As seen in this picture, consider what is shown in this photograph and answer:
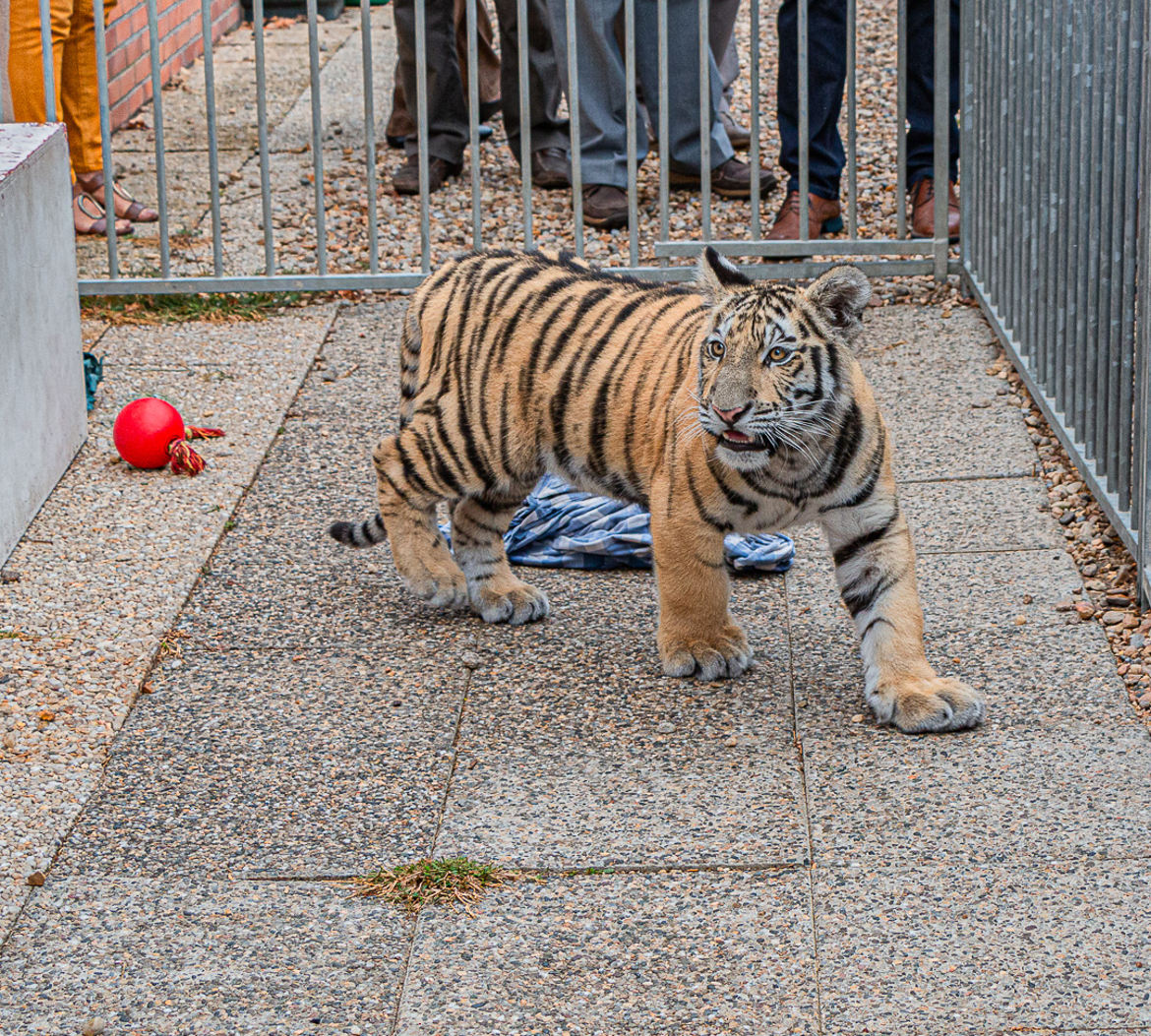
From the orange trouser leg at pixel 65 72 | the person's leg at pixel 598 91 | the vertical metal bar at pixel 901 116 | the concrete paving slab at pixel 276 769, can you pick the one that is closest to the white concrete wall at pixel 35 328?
the concrete paving slab at pixel 276 769

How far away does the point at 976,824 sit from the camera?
3.95m

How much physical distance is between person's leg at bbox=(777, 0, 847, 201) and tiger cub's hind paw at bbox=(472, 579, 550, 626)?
3729 mm

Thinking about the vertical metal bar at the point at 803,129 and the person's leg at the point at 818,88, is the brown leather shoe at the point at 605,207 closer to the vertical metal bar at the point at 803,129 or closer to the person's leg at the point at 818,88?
the person's leg at the point at 818,88

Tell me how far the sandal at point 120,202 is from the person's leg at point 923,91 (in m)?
3.80

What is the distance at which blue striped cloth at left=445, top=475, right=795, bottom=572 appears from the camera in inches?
215

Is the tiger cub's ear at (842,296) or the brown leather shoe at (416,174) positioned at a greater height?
the tiger cub's ear at (842,296)

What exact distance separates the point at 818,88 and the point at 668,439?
403 cm

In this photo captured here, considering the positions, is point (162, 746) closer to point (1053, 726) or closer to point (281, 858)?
point (281, 858)

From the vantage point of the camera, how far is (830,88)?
8.11 metres

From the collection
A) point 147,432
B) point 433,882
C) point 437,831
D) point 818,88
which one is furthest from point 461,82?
point 433,882

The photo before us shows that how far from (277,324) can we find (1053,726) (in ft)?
15.1

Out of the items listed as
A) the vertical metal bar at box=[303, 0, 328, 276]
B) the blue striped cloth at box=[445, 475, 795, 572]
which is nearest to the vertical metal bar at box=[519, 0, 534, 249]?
the vertical metal bar at box=[303, 0, 328, 276]

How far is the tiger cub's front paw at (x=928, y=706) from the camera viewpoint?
14.2ft

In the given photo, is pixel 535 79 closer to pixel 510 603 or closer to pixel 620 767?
pixel 510 603
